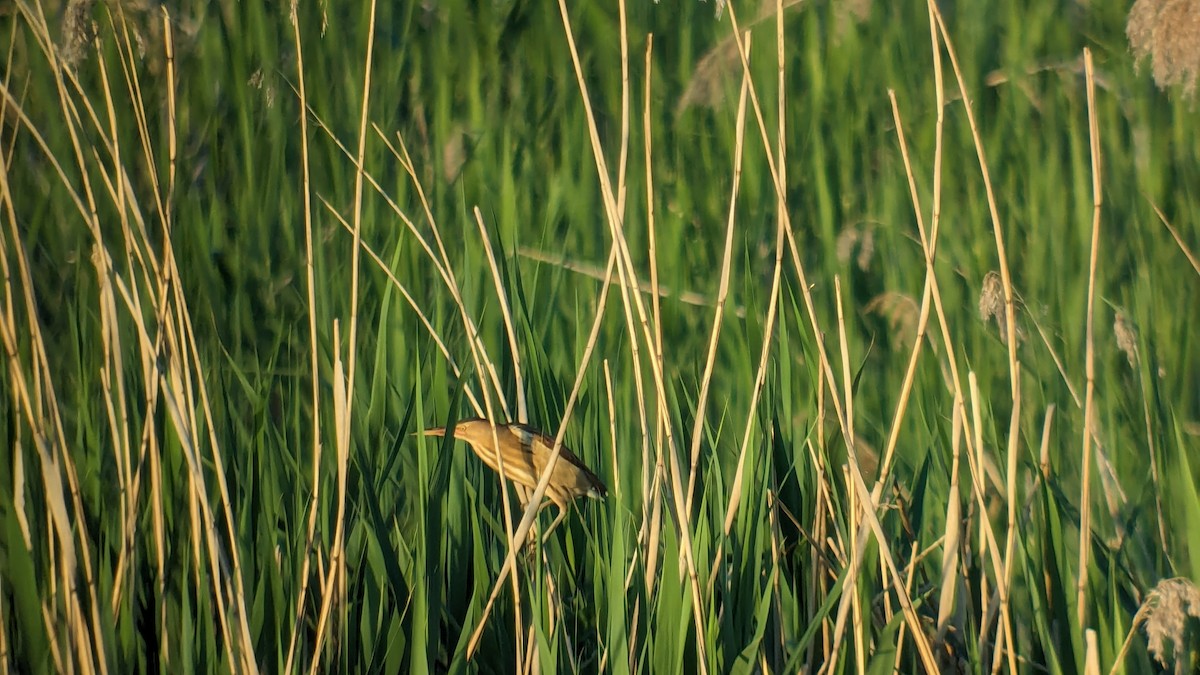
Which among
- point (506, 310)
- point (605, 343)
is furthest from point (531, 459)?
point (605, 343)

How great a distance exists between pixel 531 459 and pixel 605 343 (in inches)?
17.9

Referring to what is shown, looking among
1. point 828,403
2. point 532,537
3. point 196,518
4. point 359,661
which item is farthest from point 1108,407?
point 196,518

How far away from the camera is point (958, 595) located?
3.64 ft

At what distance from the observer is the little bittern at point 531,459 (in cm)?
104

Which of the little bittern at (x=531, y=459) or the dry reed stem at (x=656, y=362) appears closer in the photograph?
the dry reed stem at (x=656, y=362)

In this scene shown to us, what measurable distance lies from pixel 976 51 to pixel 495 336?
1074mm

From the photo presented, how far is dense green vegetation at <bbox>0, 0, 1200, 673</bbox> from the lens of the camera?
96 centimetres

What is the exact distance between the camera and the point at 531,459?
1052mm

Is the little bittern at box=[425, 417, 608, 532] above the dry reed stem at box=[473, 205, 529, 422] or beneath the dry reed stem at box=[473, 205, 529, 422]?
beneath

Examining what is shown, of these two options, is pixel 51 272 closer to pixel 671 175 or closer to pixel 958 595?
pixel 671 175

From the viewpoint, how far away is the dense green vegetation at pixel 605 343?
96 centimetres

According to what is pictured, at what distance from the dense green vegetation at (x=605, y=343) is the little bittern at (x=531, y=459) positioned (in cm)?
3

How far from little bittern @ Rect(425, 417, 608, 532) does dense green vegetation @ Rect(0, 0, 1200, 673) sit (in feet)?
0.08

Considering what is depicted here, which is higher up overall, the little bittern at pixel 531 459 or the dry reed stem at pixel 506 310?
the dry reed stem at pixel 506 310
